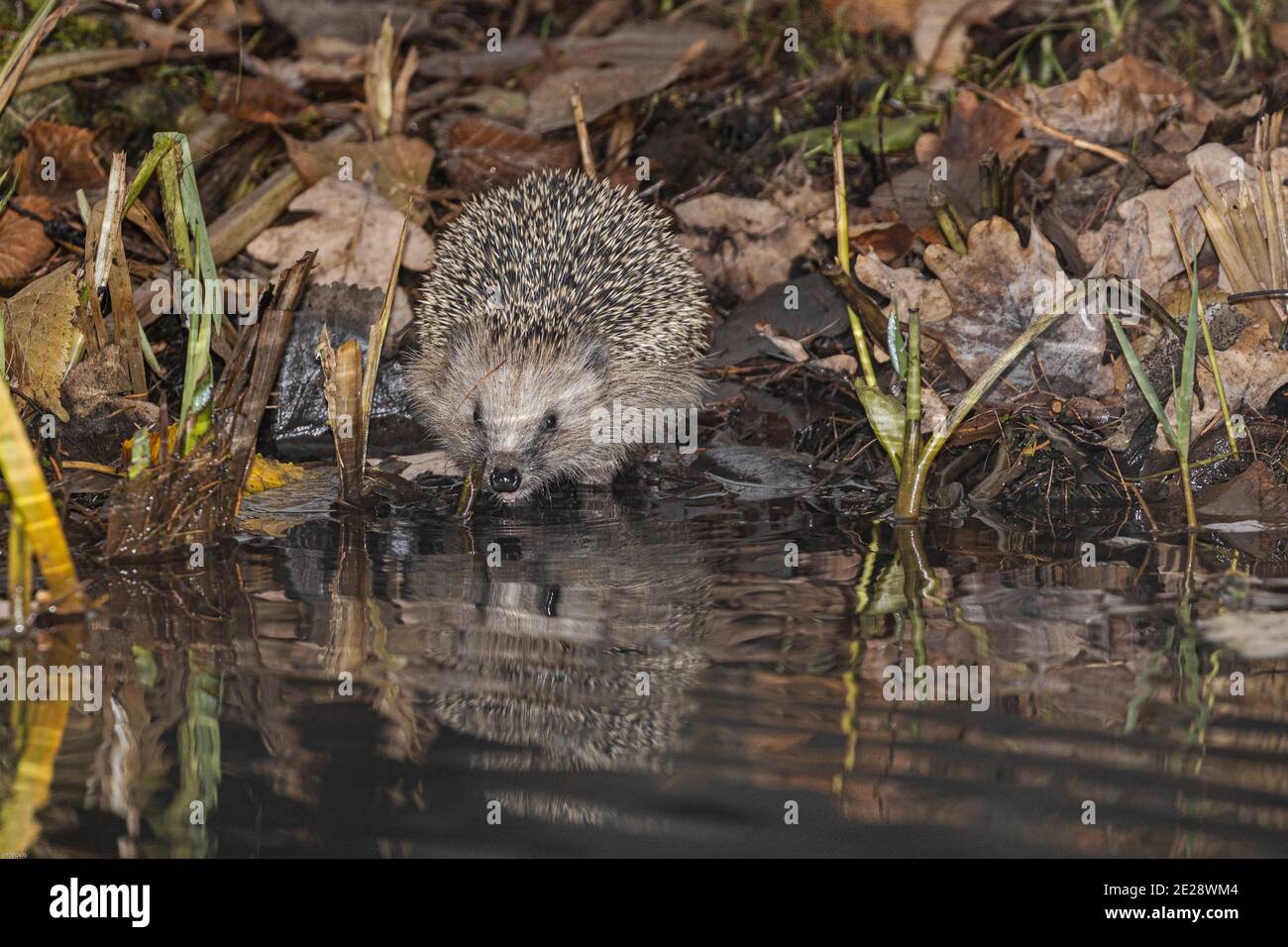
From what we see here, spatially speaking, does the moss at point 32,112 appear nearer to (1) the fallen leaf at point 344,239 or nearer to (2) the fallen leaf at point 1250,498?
(1) the fallen leaf at point 344,239

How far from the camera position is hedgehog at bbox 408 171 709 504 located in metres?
7.51

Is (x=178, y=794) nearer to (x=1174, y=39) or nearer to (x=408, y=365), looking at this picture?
(x=408, y=365)

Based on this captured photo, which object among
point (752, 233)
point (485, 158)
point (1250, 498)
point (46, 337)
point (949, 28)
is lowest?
point (1250, 498)

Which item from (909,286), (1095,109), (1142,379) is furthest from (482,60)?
(1142,379)

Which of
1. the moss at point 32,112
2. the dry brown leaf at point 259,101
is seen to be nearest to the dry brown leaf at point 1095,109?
the dry brown leaf at point 259,101

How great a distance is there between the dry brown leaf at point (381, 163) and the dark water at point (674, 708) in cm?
321

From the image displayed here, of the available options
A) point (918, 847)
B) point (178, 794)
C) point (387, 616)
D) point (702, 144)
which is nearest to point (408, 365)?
point (702, 144)

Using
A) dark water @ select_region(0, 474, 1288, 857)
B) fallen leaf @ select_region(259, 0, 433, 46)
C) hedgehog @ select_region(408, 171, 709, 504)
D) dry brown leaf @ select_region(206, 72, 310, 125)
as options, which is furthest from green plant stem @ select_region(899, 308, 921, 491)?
fallen leaf @ select_region(259, 0, 433, 46)

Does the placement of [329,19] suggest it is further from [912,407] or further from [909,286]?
[912,407]

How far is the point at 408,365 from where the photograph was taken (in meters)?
7.93

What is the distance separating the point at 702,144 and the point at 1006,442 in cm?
342

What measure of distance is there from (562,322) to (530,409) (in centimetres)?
59

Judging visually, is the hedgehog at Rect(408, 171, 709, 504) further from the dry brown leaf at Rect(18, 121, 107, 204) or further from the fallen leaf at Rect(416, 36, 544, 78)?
the dry brown leaf at Rect(18, 121, 107, 204)

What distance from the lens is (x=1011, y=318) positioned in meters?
6.77
